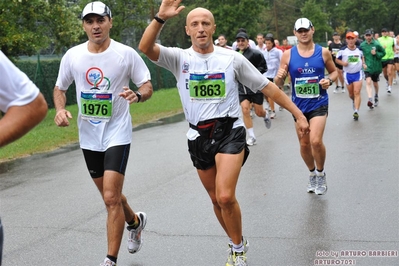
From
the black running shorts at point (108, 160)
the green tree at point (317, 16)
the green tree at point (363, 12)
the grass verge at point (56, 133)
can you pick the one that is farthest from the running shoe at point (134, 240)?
the green tree at point (363, 12)

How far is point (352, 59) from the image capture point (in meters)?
16.8

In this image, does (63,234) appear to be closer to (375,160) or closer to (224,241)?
(224,241)

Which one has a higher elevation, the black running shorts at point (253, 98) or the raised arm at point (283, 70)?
the raised arm at point (283, 70)

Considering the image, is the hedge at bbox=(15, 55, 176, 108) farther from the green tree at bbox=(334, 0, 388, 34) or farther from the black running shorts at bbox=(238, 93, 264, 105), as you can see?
the green tree at bbox=(334, 0, 388, 34)

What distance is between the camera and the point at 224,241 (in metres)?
6.62

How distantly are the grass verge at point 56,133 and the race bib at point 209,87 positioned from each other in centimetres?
798

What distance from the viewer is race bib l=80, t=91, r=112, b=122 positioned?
19.3 feet

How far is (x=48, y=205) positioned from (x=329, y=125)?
320 inches

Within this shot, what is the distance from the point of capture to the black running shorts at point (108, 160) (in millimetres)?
5758

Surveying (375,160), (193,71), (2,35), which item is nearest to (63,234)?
(193,71)

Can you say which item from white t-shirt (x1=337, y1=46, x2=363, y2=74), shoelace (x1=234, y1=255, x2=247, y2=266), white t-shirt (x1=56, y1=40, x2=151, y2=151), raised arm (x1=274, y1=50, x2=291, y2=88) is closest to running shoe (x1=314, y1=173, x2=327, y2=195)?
raised arm (x1=274, y1=50, x2=291, y2=88)

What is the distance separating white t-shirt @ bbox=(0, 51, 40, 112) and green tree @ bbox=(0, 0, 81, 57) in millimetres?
16322

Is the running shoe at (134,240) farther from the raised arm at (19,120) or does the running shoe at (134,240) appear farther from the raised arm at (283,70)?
the raised arm at (19,120)

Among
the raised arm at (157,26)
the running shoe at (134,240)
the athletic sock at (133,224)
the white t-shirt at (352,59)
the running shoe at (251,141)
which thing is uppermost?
the raised arm at (157,26)
